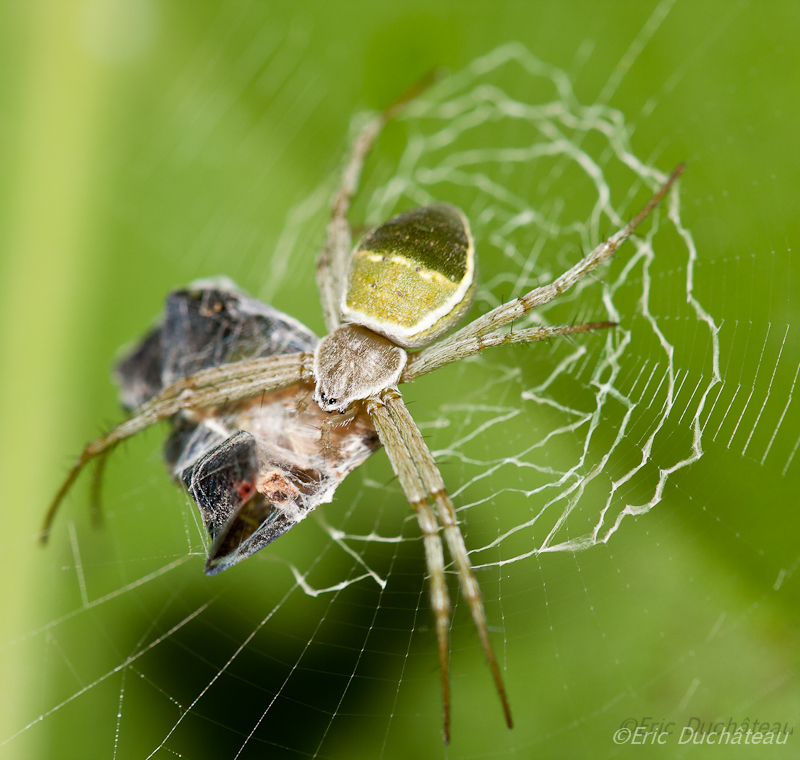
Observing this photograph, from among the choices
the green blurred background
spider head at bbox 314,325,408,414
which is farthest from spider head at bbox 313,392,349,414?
the green blurred background

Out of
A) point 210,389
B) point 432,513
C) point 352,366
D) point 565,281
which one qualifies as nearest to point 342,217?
point 352,366

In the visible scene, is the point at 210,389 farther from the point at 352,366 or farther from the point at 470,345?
the point at 470,345

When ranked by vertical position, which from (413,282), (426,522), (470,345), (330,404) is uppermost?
(413,282)

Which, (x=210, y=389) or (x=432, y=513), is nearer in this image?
(x=432, y=513)

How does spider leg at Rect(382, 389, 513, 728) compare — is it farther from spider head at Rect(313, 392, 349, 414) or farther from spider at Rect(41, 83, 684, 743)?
spider head at Rect(313, 392, 349, 414)

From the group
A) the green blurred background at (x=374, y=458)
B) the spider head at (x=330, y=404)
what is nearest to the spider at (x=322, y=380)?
the spider head at (x=330, y=404)

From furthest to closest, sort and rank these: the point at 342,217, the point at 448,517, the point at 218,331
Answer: the point at 342,217
the point at 218,331
the point at 448,517

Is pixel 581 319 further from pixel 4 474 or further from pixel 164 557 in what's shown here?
pixel 4 474
